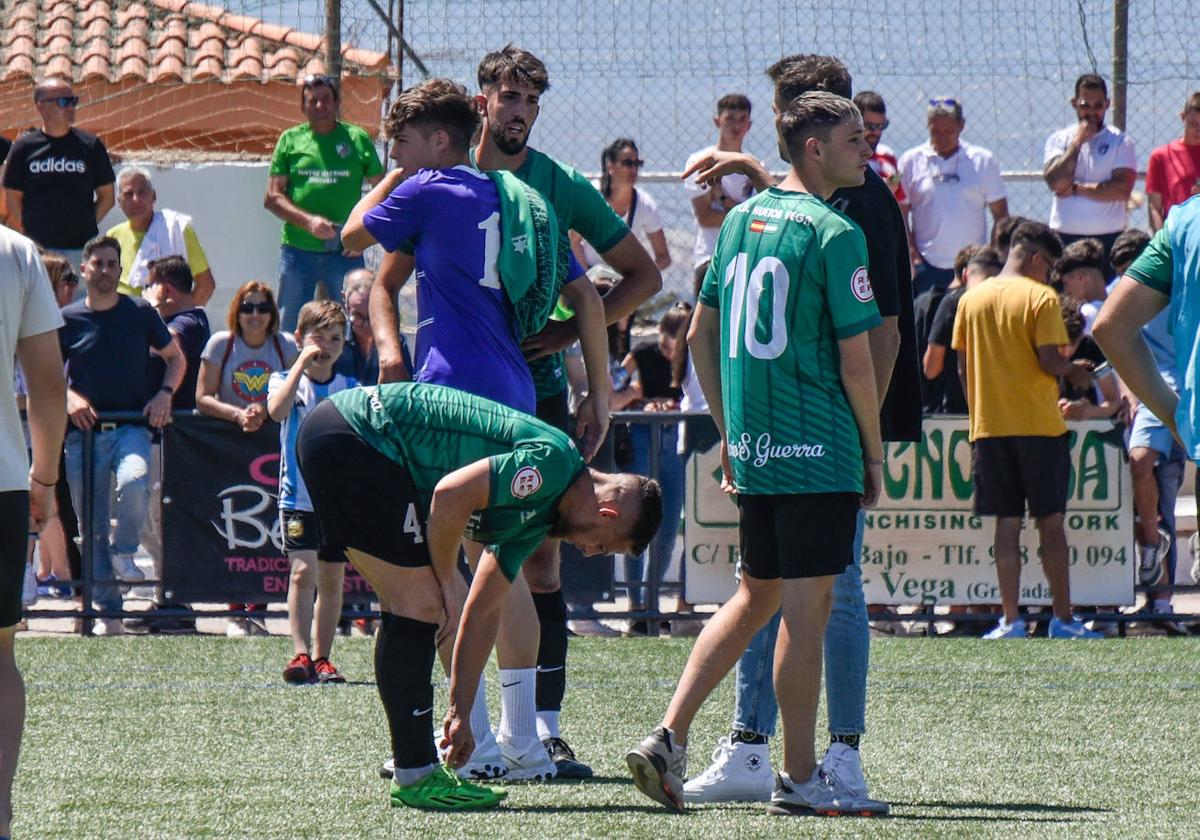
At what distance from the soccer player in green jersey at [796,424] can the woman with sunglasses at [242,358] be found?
5338 millimetres

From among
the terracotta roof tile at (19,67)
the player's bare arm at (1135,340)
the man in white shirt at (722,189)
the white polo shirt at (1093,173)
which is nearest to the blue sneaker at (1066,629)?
the man in white shirt at (722,189)

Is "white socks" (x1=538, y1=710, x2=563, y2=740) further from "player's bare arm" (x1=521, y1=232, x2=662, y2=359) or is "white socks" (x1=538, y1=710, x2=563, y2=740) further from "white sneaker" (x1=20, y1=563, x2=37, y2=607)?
"white sneaker" (x1=20, y1=563, x2=37, y2=607)

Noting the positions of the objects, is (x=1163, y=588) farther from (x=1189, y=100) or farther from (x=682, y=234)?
(x=682, y=234)

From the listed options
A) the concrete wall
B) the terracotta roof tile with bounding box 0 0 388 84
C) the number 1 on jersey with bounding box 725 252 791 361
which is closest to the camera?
the number 1 on jersey with bounding box 725 252 791 361

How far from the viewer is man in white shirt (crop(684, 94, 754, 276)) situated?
1202cm

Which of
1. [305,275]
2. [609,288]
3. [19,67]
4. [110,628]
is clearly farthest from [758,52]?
[19,67]

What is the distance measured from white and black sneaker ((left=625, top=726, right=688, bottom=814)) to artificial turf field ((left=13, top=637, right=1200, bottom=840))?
2.7 inches

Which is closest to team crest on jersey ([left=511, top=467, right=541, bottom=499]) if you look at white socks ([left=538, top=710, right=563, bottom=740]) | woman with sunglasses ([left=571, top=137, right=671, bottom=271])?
white socks ([left=538, top=710, right=563, bottom=740])

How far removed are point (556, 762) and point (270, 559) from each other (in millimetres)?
4658

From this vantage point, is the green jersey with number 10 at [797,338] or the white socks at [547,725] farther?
the white socks at [547,725]

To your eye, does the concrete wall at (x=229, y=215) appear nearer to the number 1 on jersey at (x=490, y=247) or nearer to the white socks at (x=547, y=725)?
the white socks at (x=547, y=725)

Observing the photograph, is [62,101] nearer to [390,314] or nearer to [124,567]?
[124,567]

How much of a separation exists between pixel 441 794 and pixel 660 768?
570 millimetres

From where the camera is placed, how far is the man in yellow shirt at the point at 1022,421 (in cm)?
955
